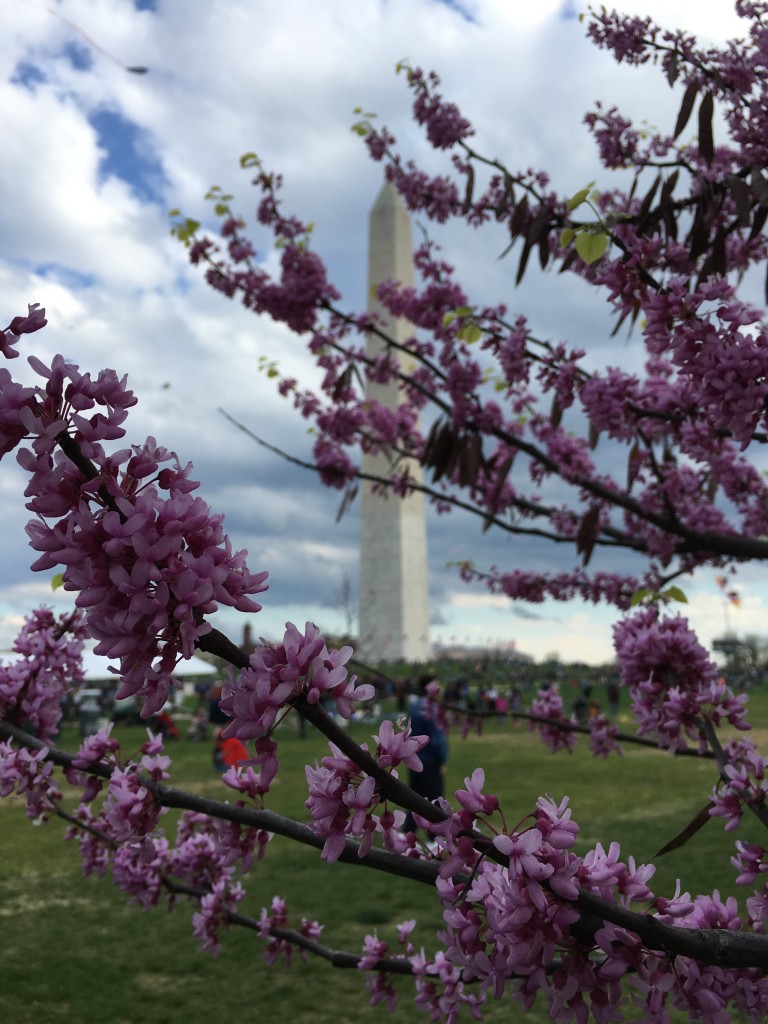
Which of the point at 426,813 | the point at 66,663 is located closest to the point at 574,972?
the point at 426,813

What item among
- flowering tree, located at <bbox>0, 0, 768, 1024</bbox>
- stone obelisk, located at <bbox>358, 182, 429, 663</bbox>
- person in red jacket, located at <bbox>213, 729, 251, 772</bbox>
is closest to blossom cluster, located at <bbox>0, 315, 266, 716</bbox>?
flowering tree, located at <bbox>0, 0, 768, 1024</bbox>

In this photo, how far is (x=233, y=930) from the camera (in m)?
5.59

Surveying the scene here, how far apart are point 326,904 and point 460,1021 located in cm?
212

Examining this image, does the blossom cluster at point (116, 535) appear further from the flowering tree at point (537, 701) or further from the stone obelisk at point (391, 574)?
the stone obelisk at point (391, 574)

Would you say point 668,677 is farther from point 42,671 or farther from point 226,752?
point 226,752

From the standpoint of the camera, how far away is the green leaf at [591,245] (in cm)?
219

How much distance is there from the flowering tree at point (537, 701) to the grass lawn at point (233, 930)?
1.78 meters

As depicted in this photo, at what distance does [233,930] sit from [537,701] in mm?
2930

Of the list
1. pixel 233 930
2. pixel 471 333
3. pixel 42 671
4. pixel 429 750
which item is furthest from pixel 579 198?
pixel 429 750

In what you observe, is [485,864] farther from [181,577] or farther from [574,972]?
[181,577]

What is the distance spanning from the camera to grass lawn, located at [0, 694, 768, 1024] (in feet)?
13.7

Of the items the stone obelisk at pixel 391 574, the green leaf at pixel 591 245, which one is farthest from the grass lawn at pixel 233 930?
the stone obelisk at pixel 391 574

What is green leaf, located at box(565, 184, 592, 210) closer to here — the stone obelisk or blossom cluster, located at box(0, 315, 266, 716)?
blossom cluster, located at box(0, 315, 266, 716)

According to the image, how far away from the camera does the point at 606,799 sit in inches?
391
